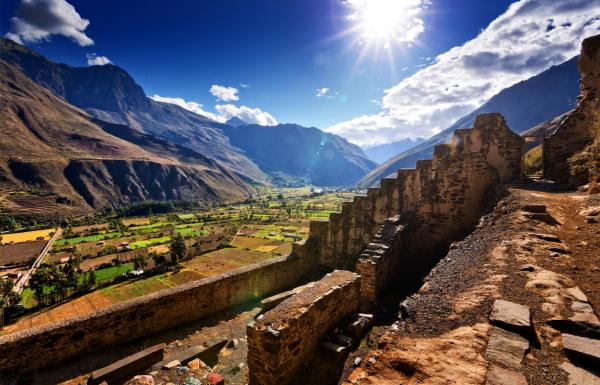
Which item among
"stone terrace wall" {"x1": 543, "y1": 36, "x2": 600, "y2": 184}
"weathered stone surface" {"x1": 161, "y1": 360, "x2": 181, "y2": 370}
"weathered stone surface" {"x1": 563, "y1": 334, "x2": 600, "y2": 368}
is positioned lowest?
"weathered stone surface" {"x1": 161, "y1": 360, "x2": 181, "y2": 370}

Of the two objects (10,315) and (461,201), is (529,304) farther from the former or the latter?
(10,315)

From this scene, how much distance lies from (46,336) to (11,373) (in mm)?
1249

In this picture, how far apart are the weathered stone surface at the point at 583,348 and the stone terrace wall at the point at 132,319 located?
12236 millimetres

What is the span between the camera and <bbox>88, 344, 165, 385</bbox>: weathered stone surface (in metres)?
8.80

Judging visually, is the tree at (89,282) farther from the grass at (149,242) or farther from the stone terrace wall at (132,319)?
the stone terrace wall at (132,319)

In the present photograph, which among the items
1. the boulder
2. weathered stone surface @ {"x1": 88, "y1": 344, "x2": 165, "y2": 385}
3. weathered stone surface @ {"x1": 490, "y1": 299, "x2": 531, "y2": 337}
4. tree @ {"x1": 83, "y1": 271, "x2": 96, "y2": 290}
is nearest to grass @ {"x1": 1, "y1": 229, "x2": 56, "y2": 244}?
tree @ {"x1": 83, "y1": 271, "x2": 96, "y2": 290}

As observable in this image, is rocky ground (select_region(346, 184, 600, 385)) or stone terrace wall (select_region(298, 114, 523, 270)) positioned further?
stone terrace wall (select_region(298, 114, 523, 270))

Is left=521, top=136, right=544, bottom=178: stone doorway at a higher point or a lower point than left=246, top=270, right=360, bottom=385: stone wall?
higher

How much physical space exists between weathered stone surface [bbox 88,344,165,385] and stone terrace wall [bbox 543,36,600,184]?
21869 mm

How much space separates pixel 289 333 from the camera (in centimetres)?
734

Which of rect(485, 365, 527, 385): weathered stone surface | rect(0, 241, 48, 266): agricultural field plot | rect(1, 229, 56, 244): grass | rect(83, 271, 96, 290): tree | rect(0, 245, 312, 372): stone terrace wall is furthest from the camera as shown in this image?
rect(1, 229, 56, 244): grass

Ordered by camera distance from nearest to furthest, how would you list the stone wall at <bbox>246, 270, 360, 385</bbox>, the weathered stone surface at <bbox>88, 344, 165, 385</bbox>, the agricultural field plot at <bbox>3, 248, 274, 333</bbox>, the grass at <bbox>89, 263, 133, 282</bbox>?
1. the stone wall at <bbox>246, 270, 360, 385</bbox>
2. the weathered stone surface at <bbox>88, 344, 165, 385</bbox>
3. the agricultural field plot at <bbox>3, 248, 274, 333</bbox>
4. the grass at <bbox>89, 263, 133, 282</bbox>

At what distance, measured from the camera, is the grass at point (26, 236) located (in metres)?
92.9

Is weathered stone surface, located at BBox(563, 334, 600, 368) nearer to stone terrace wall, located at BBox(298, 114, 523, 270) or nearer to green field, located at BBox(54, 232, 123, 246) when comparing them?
stone terrace wall, located at BBox(298, 114, 523, 270)
